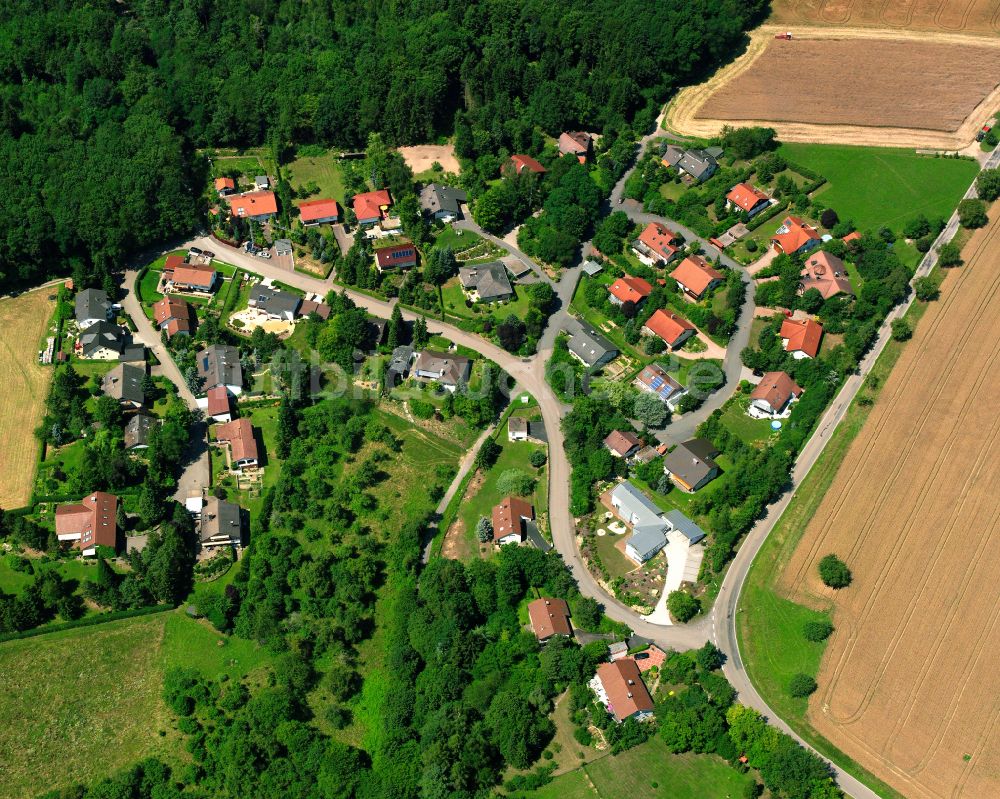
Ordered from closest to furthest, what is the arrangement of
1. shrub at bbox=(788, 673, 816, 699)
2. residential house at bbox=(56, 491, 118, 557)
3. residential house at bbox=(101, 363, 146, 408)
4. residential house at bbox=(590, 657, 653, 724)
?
residential house at bbox=(590, 657, 653, 724) < shrub at bbox=(788, 673, 816, 699) < residential house at bbox=(56, 491, 118, 557) < residential house at bbox=(101, 363, 146, 408)

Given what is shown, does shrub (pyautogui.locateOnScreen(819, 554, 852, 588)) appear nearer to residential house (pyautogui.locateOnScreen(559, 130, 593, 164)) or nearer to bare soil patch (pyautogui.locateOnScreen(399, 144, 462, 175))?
residential house (pyautogui.locateOnScreen(559, 130, 593, 164))

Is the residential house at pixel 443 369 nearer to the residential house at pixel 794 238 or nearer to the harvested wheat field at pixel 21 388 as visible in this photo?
the harvested wheat field at pixel 21 388

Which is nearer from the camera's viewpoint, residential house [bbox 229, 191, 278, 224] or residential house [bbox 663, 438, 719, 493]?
residential house [bbox 663, 438, 719, 493]

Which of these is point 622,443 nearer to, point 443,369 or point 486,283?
point 443,369

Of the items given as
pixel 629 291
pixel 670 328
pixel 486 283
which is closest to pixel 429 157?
pixel 486 283

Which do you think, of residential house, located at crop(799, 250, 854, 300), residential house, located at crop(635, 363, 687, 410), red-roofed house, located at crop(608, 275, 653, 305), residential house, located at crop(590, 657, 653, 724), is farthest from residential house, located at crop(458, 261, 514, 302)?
residential house, located at crop(590, 657, 653, 724)

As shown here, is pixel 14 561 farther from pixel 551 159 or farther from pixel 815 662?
pixel 551 159

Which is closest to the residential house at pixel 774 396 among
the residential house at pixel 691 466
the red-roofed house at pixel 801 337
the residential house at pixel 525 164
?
the red-roofed house at pixel 801 337
